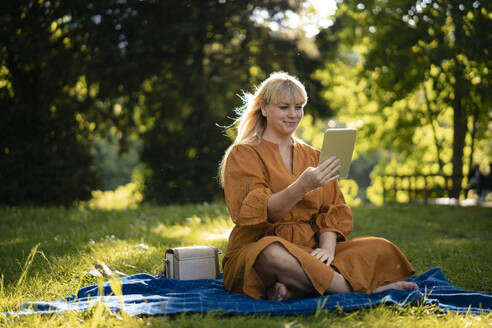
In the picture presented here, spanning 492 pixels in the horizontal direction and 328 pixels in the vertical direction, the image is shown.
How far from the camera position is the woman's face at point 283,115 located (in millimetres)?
3684

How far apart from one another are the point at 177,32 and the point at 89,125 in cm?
325

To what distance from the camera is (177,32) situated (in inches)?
443

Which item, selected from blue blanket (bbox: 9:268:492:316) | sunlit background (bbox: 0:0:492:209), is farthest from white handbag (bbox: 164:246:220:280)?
sunlit background (bbox: 0:0:492:209)

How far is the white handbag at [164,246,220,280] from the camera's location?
4098 millimetres

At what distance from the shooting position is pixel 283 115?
3.69 m

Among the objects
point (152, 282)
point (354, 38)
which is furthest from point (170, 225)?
point (354, 38)

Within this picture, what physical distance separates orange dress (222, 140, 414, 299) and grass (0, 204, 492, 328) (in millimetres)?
409

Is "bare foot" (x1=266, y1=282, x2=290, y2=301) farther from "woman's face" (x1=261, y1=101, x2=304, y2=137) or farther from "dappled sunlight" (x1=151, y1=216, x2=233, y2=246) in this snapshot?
"dappled sunlight" (x1=151, y1=216, x2=233, y2=246)

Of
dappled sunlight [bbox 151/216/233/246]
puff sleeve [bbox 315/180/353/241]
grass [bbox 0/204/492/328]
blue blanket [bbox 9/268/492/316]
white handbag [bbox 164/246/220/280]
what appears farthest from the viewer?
Result: dappled sunlight [bbox 151/216/233/246]

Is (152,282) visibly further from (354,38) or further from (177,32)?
(354,38)

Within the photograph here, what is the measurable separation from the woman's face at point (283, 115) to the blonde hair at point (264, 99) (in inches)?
1.4

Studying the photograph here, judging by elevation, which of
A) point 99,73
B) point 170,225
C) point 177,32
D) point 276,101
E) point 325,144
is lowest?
point 170,225

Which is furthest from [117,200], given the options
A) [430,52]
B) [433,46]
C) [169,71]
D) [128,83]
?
[433,46]

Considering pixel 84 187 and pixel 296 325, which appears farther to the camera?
pixel 84 187
